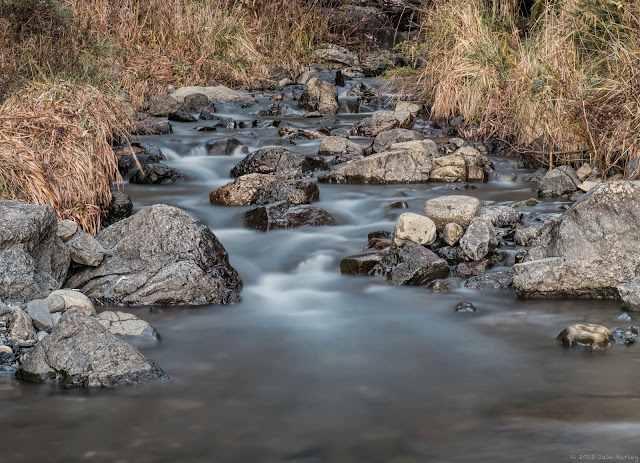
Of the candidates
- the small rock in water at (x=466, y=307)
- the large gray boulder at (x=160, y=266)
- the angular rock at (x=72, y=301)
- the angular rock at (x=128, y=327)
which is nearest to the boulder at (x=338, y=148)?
the large gray boulder at (x=160, y=266)

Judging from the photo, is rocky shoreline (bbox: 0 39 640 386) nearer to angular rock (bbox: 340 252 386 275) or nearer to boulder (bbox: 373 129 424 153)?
angular rock (bbox: 340 252 386 275)

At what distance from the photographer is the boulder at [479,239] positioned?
5.74 meters

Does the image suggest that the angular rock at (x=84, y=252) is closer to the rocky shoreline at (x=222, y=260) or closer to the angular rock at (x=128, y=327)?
the rocky shoreline at (x=222, y=260)

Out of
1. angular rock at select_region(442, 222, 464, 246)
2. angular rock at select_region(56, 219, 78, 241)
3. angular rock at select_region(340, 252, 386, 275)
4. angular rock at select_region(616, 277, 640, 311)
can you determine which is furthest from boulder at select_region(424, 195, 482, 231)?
angular rock at select_region(56, 219, 78, 241)

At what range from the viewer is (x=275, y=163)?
8.70m

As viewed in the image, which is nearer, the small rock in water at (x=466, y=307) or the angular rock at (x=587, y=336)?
the angular rock at (x=587, y=336)

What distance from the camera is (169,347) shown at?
4.40m

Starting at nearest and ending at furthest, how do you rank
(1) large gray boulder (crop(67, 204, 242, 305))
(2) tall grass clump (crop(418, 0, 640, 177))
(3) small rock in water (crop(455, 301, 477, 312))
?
(3) small rock in water (crop(455, 301, 477, 312)) → (1) large gray boulder (crop(67, 204, 242, 305)) → (2) tall grass clump (crop(418, 0, 640, 177))

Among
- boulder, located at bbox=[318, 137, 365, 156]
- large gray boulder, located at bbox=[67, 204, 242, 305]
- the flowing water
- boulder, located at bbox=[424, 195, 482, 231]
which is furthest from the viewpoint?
boulder, located at bbox=[318, 137, 365, 156]

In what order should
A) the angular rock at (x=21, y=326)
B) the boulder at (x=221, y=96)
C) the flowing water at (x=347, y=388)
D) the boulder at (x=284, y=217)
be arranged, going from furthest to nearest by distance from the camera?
the boulder at (x=221, y=96) → the boulder at (x=284, y=217) → the angular rock at (x=21, y=326) → the flowing water at (x=347, y=388)

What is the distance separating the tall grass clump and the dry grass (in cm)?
474

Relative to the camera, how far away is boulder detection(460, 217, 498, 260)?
18.8ft

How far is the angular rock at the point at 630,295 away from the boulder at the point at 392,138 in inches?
196

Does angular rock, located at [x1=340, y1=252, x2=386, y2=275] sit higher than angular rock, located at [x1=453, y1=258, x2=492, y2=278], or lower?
lower
